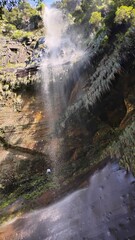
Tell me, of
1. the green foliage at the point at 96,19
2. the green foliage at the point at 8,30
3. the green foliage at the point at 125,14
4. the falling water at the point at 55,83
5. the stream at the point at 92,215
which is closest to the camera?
the stream at the point at 92,215

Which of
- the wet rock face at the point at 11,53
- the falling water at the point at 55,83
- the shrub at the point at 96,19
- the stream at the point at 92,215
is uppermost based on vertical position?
the shrub at the point at 96,19

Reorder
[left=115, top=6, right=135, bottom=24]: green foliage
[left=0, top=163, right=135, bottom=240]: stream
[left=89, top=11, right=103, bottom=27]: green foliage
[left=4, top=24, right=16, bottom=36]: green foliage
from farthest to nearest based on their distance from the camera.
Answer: [left=4, top=24, right=16, bottom=36]: green foliage
[left=89, top=11, right=103, bottom=27]: green foliage
[left=115, top=6, right=135, bottom=24]: green foliage
[left=0, top=163, right=135, bottom=240]: stream

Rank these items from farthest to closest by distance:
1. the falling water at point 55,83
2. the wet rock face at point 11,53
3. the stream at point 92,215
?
the wet rock face at point 11,53, the falling water at point 55,83, the stream at point 92,215

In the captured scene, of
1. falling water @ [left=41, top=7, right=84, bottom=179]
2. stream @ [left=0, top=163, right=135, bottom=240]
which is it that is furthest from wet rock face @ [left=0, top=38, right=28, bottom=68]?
stream @ [left=0, top=163, right=135, bottom=240]

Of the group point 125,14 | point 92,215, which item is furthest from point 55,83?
point 92,215

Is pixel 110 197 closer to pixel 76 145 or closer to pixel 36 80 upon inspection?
pixel 76 145

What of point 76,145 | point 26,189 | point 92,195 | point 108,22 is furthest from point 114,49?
point 26,189

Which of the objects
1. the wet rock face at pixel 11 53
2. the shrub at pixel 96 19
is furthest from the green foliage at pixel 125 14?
the wet rock face at pixel 11 53

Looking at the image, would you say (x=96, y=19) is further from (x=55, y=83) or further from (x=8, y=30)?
(x=8, y=30)

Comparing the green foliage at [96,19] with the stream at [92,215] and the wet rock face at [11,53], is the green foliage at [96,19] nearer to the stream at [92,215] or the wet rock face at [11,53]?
the wet rock face at [11,53]

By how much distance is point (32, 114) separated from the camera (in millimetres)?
12531

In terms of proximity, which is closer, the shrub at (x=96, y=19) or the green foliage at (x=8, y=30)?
the shrub at (x=96, y=19)

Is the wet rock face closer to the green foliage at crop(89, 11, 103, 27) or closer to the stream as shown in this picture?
the green foliage at crop(89, 11, 103, 27)


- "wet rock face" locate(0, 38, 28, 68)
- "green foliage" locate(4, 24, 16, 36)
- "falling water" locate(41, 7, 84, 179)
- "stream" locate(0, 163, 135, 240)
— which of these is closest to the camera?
"stream" locate(0, 163, 135, 240)
